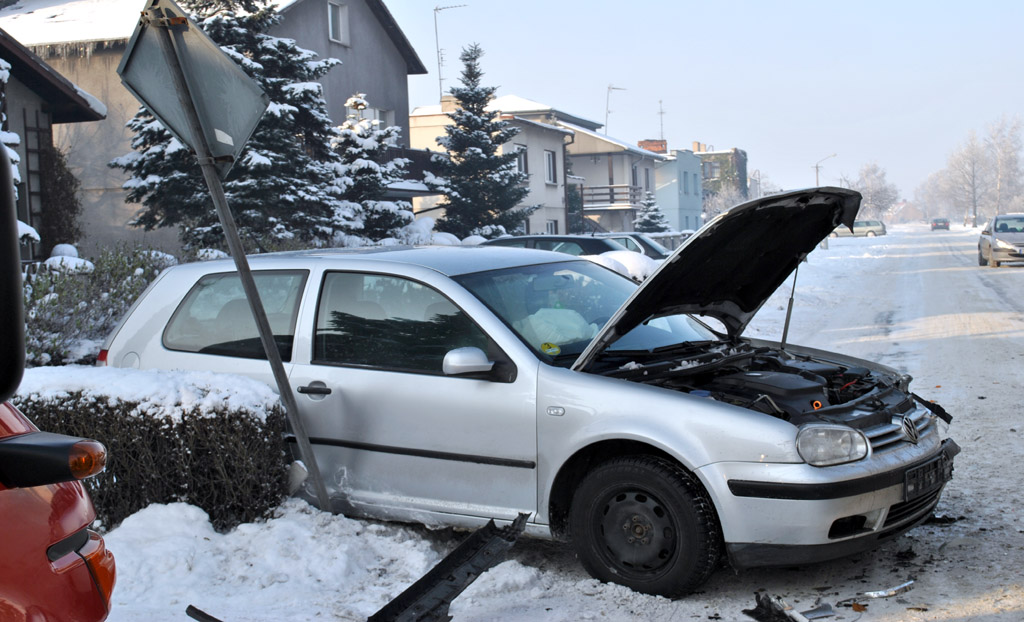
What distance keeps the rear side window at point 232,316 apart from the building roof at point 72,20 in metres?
15.6

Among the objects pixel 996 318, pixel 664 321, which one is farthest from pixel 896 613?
pixel 996 318

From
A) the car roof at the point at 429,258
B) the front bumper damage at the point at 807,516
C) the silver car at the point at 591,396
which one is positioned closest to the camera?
the front bumper damage at the point at 807,516

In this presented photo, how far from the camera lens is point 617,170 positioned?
52844 mm

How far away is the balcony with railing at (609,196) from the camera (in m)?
52.0

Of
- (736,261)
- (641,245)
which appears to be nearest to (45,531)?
(736,261)

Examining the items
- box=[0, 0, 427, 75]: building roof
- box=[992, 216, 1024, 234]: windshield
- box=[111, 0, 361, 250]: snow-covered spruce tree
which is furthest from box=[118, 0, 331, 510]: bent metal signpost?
box=[992, 216, 1024, 234]: windshield

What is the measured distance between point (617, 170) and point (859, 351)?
42.5 m

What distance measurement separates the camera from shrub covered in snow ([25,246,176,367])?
7.85m

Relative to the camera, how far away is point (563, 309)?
5078 mm

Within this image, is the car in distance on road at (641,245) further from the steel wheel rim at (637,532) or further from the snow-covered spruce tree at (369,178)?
the steel wheel rim at (637,532)

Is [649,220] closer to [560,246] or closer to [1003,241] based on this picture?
[1003,241]

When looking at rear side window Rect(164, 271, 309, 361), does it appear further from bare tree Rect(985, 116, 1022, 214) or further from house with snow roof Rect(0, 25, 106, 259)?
bare tree Rect(985, 116, 1022, 214)

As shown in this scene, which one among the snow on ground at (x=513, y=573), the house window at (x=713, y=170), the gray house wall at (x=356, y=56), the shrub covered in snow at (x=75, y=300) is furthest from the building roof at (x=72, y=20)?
the house window at (x=713, y=170)

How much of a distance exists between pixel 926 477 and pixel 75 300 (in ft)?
23.4
